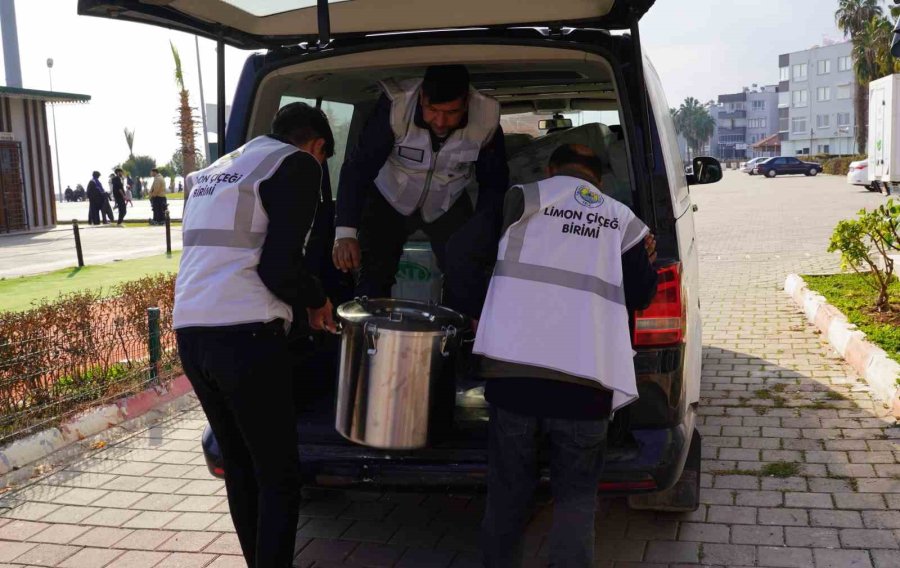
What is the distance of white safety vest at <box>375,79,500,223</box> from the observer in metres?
4.18

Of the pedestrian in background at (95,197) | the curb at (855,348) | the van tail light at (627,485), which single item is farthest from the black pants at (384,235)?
the pedestrian in background at (95,197)

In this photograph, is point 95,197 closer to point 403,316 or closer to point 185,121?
point 185,121

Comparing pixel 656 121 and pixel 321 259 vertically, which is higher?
pixel 656 121

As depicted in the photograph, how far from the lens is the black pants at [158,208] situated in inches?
1083

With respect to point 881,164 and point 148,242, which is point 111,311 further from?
point 881,164

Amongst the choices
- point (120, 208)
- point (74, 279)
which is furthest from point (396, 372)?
point (120, 208)

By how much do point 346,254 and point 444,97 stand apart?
81cm

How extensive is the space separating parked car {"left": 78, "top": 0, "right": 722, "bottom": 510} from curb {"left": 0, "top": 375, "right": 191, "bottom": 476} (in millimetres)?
2015

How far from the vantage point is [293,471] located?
3.41m

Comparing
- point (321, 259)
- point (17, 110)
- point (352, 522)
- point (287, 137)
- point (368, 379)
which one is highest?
point (17, 110)

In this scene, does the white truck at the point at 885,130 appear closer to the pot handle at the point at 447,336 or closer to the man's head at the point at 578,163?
the man's head at the point at 578,163

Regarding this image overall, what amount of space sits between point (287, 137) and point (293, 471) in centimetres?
124

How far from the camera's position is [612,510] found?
4.41m

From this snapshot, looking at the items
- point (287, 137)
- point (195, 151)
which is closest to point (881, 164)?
point (195, 151)
